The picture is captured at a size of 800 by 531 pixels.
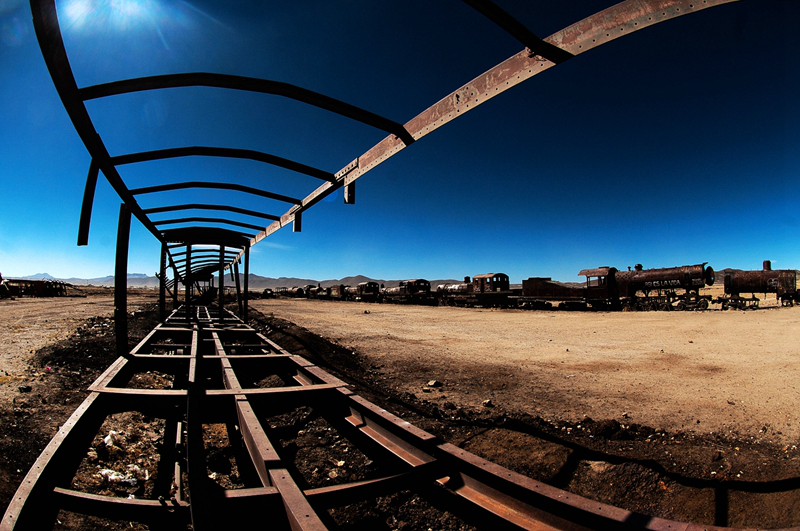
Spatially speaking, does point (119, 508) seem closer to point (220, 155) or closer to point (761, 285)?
point (220, 155)

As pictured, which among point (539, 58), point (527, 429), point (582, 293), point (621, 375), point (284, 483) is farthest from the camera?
point (582, 293)

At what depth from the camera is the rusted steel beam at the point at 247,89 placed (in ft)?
7.63

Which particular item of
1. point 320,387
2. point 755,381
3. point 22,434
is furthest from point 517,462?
point 755,381

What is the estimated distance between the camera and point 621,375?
634cm

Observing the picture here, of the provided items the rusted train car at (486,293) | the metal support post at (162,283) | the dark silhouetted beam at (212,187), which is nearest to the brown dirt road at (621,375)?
the dark silhouetted beam at (212,187)

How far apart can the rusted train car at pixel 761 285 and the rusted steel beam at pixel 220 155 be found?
30006 millimetres

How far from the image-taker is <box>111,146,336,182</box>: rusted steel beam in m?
3.35

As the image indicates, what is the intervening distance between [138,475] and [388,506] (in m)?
2.75

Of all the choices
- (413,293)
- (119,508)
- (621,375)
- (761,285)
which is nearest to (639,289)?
(761,285)

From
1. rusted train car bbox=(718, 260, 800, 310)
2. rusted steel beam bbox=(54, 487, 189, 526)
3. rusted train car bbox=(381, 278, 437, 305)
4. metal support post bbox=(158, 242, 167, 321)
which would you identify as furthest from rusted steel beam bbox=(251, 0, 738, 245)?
rusted train car bbox=(381, 278, 437, 305)

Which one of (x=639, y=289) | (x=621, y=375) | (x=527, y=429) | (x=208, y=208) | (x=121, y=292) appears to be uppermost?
(x=208, y=208)

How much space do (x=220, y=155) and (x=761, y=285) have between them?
34103 millimetres

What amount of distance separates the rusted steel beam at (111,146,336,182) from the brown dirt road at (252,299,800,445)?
3.53 meters

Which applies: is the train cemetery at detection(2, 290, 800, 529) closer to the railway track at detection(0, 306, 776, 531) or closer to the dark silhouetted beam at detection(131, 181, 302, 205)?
the railway track at detection(0, 306, 776, 531)
